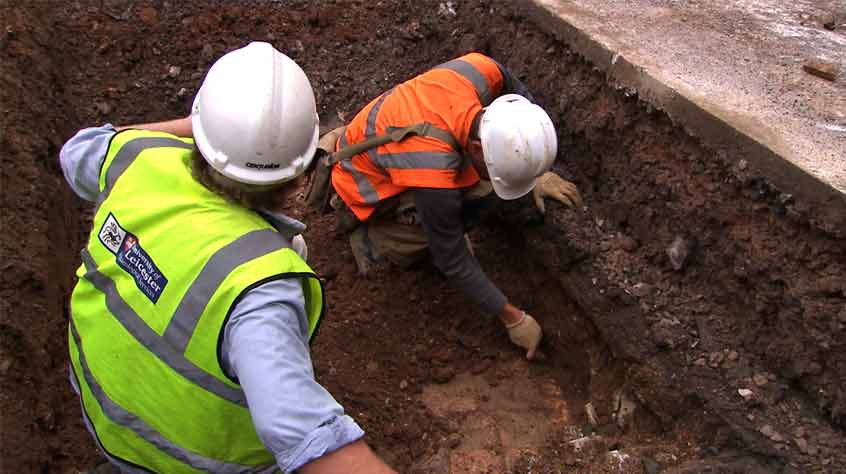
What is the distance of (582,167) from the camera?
135 inches

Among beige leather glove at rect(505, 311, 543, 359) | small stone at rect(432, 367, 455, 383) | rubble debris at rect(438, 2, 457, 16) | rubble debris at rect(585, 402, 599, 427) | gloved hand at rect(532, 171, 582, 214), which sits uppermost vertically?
rubble debris at rect(438, 2, 457, 16)

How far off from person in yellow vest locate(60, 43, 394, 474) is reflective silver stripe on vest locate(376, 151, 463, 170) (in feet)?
→ 3.67

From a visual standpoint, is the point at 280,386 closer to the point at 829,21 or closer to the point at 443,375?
the point at 443,375

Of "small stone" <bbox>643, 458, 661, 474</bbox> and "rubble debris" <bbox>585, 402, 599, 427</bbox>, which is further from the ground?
"small stone" <bbox>643, 458, 661, 474</bbox>

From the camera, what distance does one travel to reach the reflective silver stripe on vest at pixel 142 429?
5.64ft

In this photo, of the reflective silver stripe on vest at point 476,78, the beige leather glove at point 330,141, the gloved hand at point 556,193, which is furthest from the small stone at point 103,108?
the gloved hand at point 556,193

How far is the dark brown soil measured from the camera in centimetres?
236

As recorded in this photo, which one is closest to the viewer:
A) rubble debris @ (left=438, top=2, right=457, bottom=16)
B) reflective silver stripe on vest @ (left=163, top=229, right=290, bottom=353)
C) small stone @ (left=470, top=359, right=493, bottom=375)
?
reflective silver stripe on vest @ (left=163, top=229, right=290, bottom=353)

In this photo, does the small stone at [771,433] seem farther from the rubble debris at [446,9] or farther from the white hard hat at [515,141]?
the rubble debris at [446,9]

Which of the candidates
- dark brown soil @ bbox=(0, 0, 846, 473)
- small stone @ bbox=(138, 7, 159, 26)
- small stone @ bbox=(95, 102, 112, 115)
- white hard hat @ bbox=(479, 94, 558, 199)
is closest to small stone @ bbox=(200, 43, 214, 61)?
dark brown soil @ bbox=(0, 0, 846, 473)

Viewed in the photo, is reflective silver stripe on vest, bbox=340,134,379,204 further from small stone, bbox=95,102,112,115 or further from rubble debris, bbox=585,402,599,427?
small stone, bbox=95,102,112,115

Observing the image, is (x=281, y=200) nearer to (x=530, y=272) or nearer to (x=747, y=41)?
(x=530, y=272)

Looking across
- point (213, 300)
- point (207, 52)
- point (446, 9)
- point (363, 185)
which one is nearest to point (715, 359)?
point (363, 185)

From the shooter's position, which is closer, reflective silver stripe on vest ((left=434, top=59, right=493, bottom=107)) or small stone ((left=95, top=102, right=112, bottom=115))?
reflective silver stripe on vest ((left=434, top=59, right=493, bottom=107))
